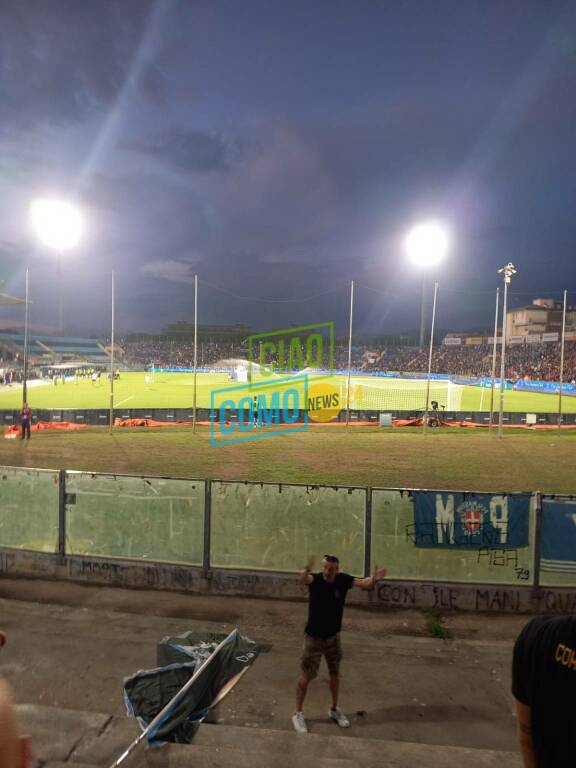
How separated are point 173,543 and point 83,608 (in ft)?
5.45

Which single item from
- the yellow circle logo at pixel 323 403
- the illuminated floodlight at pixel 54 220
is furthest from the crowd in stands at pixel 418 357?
the illuminated floodlight at pixel 54 220

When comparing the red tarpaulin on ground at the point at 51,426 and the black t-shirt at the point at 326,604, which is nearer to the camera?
the black t-shirt at the point at 326,604

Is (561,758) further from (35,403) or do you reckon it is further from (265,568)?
(35,403)

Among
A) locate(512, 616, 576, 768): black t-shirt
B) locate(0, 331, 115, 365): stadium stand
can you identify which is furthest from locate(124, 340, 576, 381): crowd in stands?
locate(512, 616, 576, 768): black t-shirt

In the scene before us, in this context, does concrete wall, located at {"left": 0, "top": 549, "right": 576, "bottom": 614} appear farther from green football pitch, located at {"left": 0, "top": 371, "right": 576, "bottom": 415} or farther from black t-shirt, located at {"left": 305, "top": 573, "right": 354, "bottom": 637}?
green football pitch, located at {"left": 0, "top": 371, "right": 576, "bottom": 415}

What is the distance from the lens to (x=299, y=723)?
17.4ft

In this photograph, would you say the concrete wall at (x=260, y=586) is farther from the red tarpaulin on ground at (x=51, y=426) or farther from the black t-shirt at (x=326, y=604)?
the red tarpaulin on ground at (x=51, y=426)

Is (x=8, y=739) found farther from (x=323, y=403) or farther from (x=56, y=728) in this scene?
(x=323, y=403)

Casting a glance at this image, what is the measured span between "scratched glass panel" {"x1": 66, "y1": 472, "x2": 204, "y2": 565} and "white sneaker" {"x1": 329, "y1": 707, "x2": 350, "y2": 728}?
3.92m

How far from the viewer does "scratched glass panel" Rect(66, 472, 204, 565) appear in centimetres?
888

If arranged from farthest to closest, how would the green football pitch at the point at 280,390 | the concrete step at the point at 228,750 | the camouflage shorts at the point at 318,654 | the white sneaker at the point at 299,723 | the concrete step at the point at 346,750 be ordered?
the green football pitch at the point at 280,390 → the camouflage shorts at the point at 318,654 → the white sneaker at the point at 299,723 → the concrete step at the point at 346,750 → the concrete step at the point at 228,750

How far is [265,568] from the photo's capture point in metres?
8.67

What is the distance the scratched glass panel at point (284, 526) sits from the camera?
8.48 m

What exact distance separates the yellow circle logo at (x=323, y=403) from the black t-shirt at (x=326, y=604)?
1106 inches
